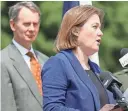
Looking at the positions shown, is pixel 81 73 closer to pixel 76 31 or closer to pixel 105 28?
pixel 76 31

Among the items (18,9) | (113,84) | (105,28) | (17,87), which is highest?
(18,9)

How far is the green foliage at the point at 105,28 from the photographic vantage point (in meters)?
8.16

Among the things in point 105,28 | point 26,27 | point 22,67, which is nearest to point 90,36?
point 22,67

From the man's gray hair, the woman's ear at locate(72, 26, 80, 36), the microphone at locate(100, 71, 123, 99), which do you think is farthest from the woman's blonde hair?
the man's gray hair

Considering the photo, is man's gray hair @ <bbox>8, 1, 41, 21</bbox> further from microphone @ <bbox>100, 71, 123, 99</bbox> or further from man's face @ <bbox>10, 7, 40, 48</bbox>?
microphone @ <bbox>100, 71, 123, 99</bbox>

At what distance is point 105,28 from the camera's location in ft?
26.7

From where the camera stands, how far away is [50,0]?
8500mm

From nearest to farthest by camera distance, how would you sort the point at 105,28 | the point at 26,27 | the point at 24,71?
the point at 24,71 < the point at 26,27 < the point at 105,28

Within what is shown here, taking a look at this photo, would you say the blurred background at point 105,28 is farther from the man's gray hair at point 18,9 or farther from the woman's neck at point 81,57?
the woman's neck at point 81,57

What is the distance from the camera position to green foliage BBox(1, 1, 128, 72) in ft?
26.8

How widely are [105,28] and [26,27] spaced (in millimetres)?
3716

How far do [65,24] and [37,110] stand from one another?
3.63 feet

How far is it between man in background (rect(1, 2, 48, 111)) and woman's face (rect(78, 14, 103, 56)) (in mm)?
994

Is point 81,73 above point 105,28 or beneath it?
above
